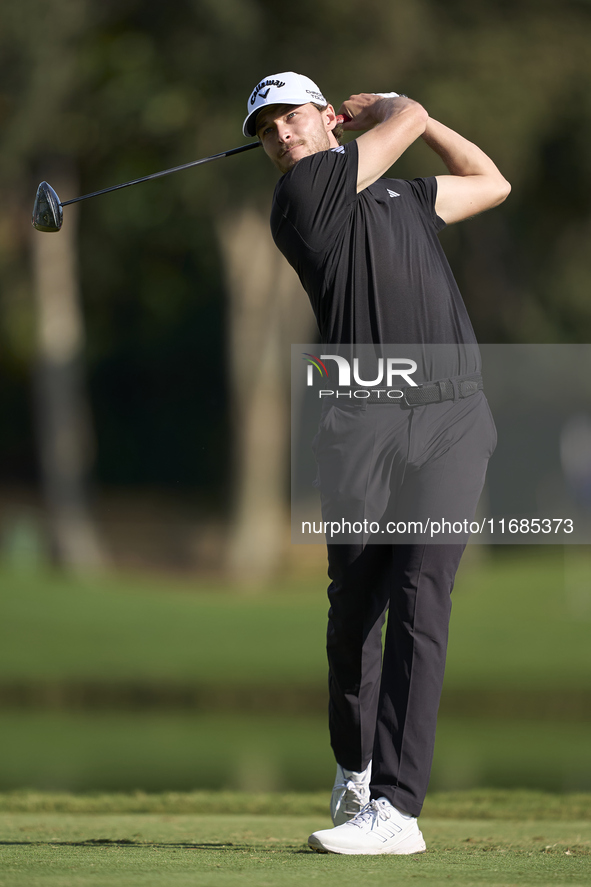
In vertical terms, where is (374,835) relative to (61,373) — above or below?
below

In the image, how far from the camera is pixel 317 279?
118 inches

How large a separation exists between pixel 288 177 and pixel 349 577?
989mm

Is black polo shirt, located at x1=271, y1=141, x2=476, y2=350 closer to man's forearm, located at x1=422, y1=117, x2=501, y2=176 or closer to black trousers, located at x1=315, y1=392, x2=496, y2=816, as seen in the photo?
black trousers, located at x1=315, y1=392, x2=496, y2=816

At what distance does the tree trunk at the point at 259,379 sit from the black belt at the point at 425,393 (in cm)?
1235

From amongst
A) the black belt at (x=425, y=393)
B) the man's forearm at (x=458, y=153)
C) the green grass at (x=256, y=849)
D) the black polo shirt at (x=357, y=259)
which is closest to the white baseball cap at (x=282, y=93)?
the black polo shirt at (x=357, y=259)

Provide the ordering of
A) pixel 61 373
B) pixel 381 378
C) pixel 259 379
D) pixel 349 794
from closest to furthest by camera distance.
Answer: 1. pixel 381 378
2. pixel 349 794
3. pixel 259 379
4. pixel 61 373

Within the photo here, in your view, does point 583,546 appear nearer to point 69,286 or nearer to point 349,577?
point 69,286

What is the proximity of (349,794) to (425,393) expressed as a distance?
104 cm

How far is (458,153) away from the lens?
10.7 feet

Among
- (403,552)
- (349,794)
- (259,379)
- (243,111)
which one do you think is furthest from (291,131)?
(259,379)

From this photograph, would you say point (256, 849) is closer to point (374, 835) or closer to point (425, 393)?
point (374, 835)

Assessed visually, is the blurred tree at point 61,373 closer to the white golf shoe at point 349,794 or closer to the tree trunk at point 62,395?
the tree trunk at point 62,395

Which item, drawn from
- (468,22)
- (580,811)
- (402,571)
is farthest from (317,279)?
(468,22)

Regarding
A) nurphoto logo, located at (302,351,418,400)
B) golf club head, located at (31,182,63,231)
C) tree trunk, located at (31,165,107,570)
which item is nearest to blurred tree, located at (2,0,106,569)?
tree trunk, located at (31,165,107,570)
